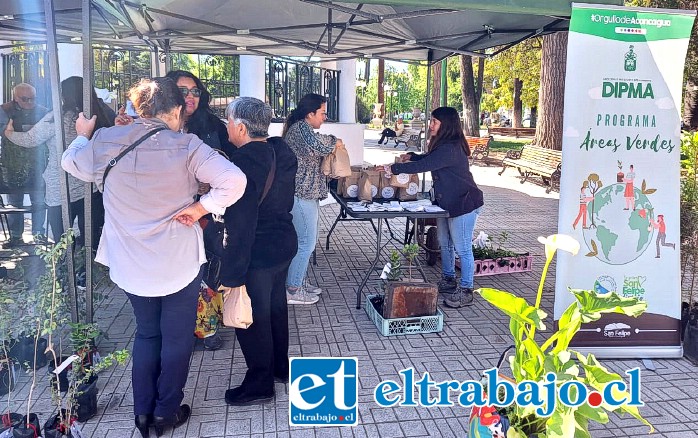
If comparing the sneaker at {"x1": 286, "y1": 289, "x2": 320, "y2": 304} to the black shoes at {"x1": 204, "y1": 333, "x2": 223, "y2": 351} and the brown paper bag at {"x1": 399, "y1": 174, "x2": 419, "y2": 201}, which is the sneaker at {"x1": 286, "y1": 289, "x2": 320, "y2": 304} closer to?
the black shoes at {"x1": 204, "y1": 333, "x2": 223, "y2": 351}

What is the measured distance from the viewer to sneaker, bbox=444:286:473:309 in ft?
15.8

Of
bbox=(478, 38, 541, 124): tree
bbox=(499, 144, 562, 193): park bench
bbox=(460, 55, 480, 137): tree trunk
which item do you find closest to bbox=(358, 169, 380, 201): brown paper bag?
bbox=(499, 144, 562, 193): park bench

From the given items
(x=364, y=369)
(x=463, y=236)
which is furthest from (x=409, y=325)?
(x=463, y=236)

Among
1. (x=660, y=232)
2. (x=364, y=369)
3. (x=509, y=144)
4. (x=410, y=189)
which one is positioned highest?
(x=410, y=189)

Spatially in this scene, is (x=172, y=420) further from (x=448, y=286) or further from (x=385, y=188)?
(x=448, y=286)

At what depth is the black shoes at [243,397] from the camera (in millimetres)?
3180

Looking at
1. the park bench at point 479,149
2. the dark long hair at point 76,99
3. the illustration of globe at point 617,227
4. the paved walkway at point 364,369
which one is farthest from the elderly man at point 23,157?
the park bench at point 479,149

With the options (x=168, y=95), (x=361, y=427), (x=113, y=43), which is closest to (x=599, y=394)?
(x=361, y=427)

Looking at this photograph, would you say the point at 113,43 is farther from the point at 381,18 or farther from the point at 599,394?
the point at 599,394

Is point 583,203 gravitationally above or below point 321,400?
above

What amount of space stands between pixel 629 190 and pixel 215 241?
255cm

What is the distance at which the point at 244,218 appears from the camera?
2787mm

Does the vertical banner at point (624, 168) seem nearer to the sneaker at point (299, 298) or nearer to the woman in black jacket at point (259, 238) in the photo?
the woman in black jacket at point (259, 238)

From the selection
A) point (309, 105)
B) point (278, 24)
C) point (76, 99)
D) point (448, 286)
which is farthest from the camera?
point (278, 24)
